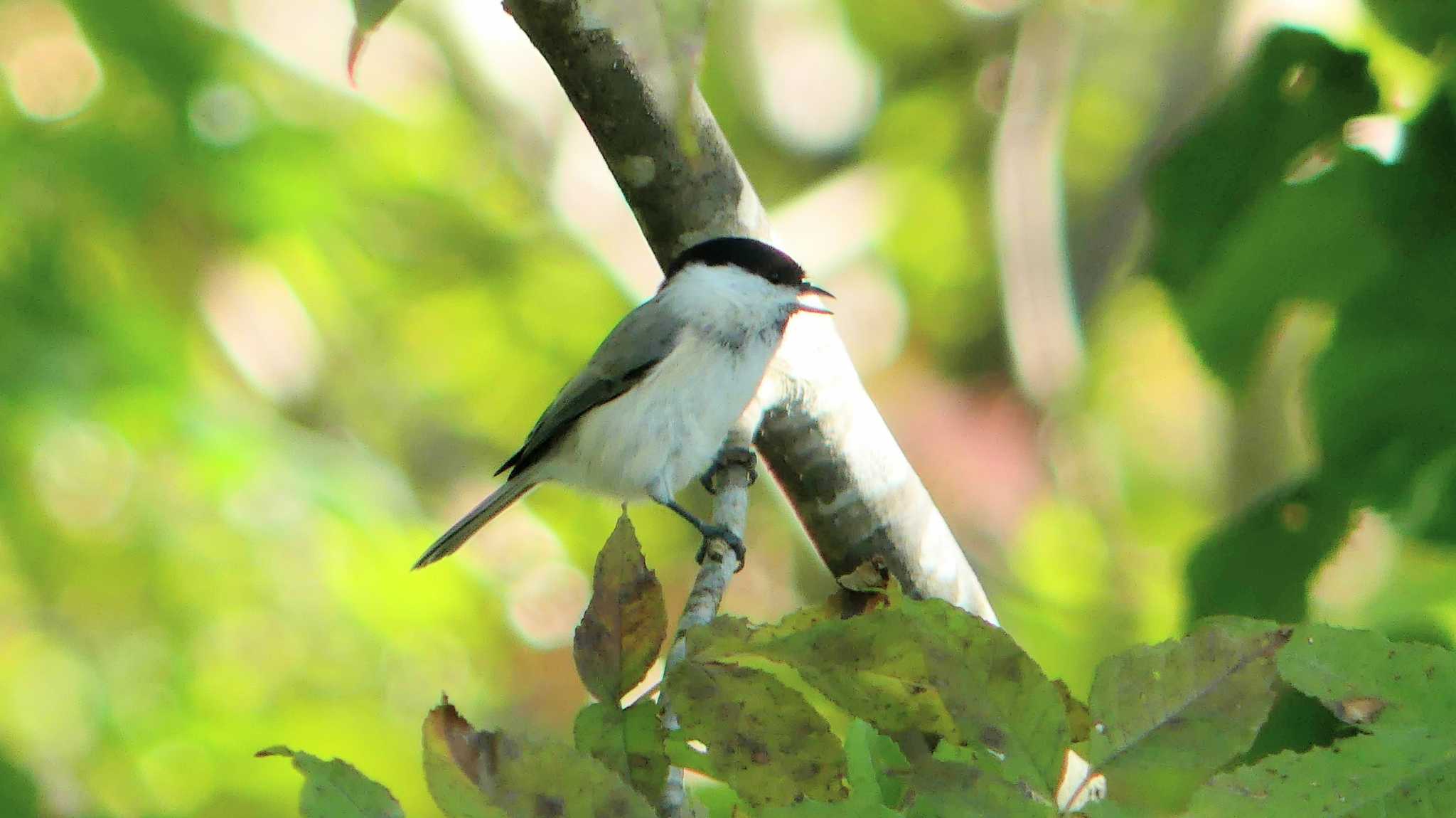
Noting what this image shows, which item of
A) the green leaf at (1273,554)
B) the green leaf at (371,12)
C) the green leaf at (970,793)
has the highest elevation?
the green leaf at (1273,554)

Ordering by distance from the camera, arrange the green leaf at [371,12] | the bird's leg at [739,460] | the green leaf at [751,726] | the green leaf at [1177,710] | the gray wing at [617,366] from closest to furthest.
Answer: the green leaf at [371,12]
the green leaf at [1177,710]
the green leaf at [751,726]
the bird's leg at [739,460]
the gray wing at [617,366]

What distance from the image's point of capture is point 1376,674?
0.91 meters

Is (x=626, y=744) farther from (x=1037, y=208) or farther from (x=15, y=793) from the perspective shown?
(x=1037, y=208)

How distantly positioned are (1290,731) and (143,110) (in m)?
2.92

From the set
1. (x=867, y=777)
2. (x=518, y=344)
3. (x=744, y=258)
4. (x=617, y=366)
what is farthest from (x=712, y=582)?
(x=518, y=344)

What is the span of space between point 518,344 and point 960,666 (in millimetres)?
4523

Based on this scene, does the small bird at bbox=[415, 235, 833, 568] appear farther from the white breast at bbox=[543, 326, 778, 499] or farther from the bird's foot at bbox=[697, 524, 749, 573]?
the bird's foot at bbox=[697, 524, 749, 573]

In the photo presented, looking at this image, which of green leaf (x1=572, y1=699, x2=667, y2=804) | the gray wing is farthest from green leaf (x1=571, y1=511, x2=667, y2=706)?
the gray wing

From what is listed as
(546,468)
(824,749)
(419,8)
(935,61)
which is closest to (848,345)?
(935,61)

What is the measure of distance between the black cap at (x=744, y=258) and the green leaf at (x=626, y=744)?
0.89m

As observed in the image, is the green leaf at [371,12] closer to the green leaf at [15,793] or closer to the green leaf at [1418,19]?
the green leaf at [1418,19]

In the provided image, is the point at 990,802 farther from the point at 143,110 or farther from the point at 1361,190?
the point at 143,110

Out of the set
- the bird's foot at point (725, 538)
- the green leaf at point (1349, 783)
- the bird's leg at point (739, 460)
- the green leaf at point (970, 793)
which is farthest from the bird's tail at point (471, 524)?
the green leaf at point (1349, 783)

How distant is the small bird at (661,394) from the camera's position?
8.33 feet
